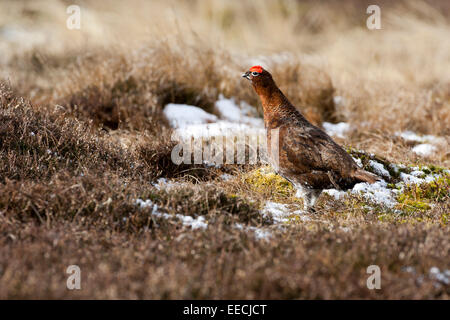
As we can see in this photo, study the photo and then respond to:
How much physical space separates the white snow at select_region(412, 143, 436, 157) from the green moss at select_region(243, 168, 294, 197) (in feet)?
7.74

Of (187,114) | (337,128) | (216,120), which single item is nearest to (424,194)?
(337,128)

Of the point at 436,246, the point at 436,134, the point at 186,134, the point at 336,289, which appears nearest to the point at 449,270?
the point at 436,246

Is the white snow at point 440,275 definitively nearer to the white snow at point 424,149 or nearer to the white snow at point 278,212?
the white snow at point 278,212

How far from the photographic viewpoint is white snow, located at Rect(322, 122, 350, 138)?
697cm

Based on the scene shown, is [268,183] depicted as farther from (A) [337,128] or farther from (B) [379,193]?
(A) [337,128]

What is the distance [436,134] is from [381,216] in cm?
382

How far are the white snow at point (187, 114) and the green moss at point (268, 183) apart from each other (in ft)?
7.12

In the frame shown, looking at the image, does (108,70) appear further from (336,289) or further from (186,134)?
(336,289)

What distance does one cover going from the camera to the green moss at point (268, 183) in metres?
4.52

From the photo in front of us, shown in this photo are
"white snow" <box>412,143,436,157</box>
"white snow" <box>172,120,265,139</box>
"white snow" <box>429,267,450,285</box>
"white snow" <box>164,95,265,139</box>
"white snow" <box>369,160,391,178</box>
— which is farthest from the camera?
"white snow" <box>412,143,436,157</box>

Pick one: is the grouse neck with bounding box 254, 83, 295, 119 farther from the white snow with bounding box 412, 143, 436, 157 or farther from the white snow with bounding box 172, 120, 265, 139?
the white snow with bounding box 412, 143, 436, 157

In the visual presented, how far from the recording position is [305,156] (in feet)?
12.7

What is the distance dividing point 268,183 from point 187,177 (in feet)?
2.73

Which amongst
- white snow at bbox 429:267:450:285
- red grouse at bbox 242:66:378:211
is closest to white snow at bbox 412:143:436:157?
red grouse at bbox 242:66:378:211
